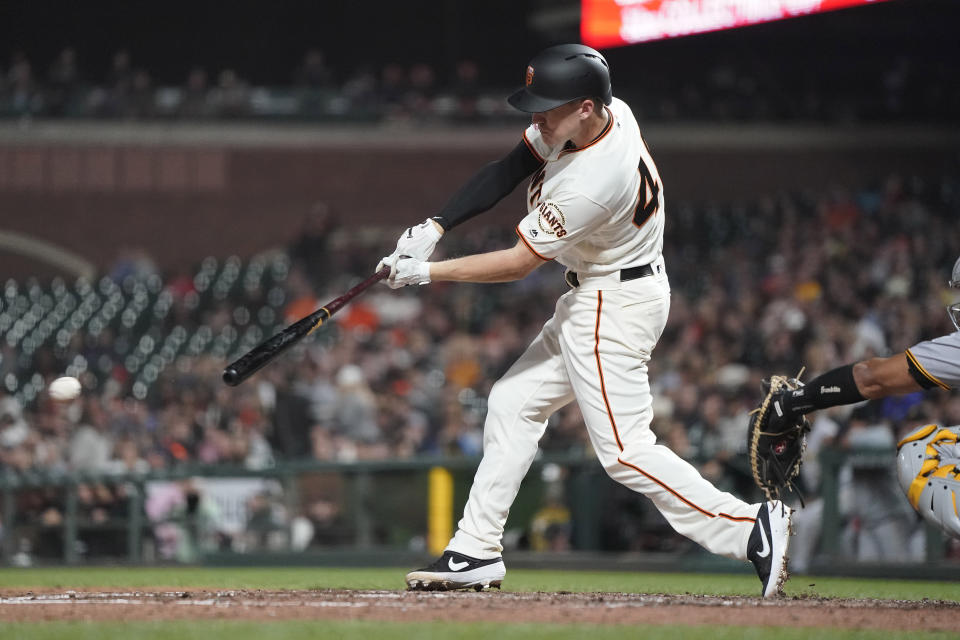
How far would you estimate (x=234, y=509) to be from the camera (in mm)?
10117

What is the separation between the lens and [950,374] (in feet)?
14.4

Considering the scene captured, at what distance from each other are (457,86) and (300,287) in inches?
213

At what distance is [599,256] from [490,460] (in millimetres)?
840

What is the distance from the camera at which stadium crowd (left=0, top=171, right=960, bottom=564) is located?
399 inches

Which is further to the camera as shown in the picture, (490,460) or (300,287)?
(300,287)

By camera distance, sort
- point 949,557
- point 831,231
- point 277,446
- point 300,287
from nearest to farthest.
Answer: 1. point 949,557
2. point 277,446
3. point 831,231
4. point 300,287

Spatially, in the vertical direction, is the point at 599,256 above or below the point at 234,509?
above

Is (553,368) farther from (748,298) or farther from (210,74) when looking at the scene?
(210,74)

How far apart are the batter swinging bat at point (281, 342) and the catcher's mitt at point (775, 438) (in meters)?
1.44


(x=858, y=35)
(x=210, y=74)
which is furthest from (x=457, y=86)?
(x=858, y=35)

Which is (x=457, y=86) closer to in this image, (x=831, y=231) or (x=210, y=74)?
(x=210, y=74)

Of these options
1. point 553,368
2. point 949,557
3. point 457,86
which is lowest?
point 949,557

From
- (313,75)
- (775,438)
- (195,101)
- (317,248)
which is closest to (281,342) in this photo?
(775,438)

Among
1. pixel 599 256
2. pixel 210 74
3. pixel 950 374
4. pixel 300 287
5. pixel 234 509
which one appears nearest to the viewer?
pixel 950 374
